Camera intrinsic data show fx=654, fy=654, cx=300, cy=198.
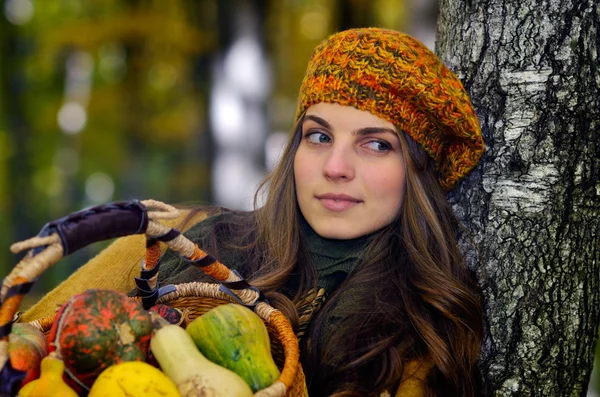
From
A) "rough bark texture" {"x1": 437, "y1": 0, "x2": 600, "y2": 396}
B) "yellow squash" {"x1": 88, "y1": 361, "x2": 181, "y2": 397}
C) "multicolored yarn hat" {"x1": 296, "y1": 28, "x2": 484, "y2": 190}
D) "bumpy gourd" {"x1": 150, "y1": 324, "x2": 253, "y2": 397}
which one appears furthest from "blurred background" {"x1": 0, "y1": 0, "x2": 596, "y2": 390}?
"yellow squash" {"x1": 88, "y1": 361, "x2": 181, "y2": 397}

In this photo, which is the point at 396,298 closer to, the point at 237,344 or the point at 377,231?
the point at 377,231

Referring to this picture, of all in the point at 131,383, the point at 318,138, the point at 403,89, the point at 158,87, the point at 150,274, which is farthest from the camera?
the point at 158,87

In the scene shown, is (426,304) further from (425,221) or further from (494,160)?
(494,160)

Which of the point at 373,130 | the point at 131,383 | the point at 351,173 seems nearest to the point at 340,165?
the point at 351,173

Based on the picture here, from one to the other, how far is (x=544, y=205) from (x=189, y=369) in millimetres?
1417

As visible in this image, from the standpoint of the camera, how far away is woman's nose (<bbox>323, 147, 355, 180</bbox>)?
2.38 m

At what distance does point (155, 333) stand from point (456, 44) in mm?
1622

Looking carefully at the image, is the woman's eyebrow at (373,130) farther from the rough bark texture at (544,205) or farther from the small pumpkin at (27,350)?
the small pumpkin at (27,350)

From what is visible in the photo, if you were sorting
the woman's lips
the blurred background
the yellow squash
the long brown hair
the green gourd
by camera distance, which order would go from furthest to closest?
the blurred background
the woman's lips
the long brown hair
the green gourd
the yellow squash

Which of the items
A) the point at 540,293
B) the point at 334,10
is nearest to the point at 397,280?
the point at 540,293

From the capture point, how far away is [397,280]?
94.4 inches

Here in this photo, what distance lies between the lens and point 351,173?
2389mm

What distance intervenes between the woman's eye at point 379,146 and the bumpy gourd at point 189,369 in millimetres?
1032

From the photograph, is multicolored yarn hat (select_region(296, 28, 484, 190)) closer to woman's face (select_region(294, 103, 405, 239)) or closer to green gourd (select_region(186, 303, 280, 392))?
woman's face (select_region(294, 103, 405, 239))
